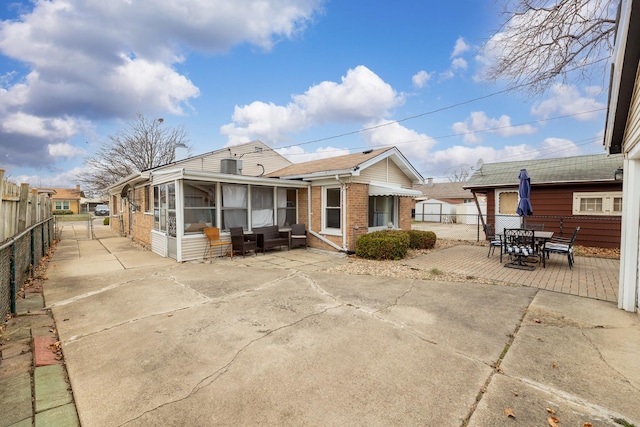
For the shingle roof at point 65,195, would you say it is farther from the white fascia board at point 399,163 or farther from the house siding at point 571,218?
the house siding at point 571,218

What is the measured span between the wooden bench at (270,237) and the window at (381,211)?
3522 millimetres

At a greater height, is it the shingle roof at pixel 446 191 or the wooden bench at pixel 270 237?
the shingle roof at pixel 446 191

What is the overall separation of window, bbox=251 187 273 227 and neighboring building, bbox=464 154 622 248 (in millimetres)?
10463

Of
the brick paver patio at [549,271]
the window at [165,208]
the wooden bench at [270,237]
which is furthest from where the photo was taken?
the wooden bench at [270,237]

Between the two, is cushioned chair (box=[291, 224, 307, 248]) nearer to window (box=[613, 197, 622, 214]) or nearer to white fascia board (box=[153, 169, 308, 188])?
white fascia board (box=[153, 169, 308, 188])

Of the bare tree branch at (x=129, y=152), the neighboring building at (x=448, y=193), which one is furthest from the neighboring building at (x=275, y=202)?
the neighboring building at (x=448, y=193)

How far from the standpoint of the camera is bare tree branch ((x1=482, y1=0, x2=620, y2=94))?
778cm

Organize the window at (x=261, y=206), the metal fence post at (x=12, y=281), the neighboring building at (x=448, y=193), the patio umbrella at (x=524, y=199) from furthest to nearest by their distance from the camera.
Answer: the neighboring building at (x=448, y=193) → the window at (x=261, y=206) → the patio umbrella at (x=524, y=199) → the metal fence post at (x=12, y=281)

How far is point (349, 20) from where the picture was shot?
1255 centimetres

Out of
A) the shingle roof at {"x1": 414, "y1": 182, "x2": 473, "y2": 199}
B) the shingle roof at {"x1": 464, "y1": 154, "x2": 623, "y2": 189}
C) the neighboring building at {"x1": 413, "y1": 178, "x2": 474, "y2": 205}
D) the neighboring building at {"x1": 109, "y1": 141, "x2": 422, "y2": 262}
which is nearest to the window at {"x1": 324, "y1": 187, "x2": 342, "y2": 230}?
the neighboring building at {"x1": 109, "y1": 141, "x2": 422, "y2": 262}

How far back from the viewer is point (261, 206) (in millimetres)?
10891

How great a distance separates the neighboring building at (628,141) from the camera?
3994 mm

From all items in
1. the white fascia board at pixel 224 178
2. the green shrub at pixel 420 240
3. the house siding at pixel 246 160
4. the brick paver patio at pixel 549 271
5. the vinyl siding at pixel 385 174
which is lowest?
the brick paver patio at pixel 549 271

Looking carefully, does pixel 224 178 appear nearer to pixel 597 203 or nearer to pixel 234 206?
pixel 234 206
